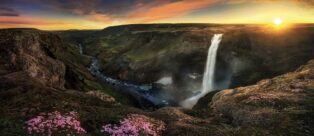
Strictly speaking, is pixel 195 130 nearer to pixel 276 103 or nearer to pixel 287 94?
pixel 276 103

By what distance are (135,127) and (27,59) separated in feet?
100

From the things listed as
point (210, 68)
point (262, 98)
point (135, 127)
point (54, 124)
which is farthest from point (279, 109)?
point (210, 68)

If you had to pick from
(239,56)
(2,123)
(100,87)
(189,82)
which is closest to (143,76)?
(189,82)

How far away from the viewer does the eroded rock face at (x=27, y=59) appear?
4287 cm

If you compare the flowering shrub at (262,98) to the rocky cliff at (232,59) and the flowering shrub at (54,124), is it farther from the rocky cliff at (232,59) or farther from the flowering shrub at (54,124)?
the rocky cliff at (232,59)

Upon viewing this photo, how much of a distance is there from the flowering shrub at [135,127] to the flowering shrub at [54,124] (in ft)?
6.76

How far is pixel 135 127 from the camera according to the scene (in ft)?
79.3

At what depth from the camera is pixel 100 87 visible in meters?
93.1

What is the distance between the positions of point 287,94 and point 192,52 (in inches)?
3229

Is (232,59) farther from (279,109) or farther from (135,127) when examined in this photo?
(135,127)

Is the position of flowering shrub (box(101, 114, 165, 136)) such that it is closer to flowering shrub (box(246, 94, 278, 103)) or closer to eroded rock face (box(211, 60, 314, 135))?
eroded rock face (box(211, 60, 314, 135))

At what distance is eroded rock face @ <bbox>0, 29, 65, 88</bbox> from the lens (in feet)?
141

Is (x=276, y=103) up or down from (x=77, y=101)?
down

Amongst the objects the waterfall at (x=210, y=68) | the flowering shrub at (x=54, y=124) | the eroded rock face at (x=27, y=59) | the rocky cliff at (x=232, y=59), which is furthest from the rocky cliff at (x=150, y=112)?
the rocky cliff at (x=232, y=59)
